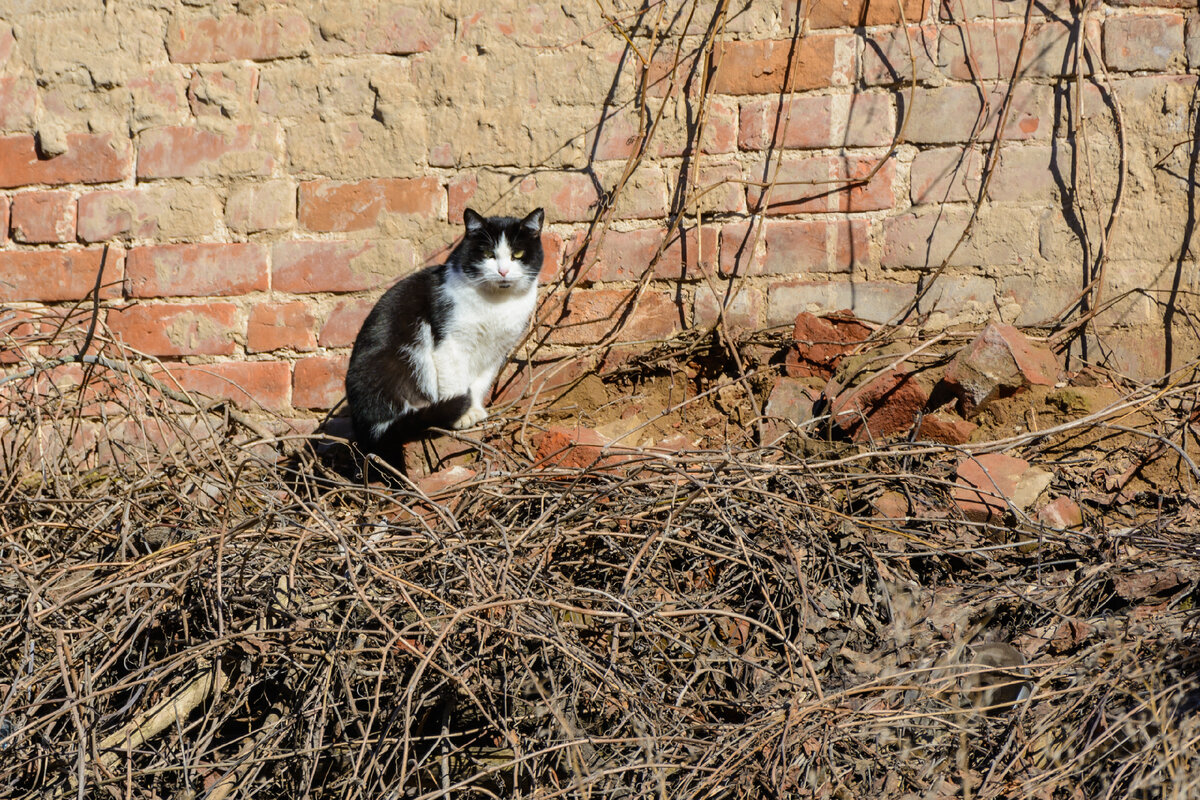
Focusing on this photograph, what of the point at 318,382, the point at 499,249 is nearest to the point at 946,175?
the point at 499,249

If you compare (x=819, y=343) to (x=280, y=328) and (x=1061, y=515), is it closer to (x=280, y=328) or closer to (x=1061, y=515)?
(x=1061, y=515)

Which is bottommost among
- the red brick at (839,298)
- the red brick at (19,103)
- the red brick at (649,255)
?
the red brick at (839,298)

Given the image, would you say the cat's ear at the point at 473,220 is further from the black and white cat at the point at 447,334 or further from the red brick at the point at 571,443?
the red brick at the point at 571,443

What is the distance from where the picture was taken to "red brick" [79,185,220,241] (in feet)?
9.01

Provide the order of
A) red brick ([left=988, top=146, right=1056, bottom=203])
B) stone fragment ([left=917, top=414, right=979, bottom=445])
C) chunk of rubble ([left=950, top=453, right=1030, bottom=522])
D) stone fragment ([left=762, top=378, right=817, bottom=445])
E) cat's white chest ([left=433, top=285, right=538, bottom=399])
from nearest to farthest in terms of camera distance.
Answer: chunk of rubble ([left=950, top=453, right=1030, bottom=522]) → stone fragment ([left=917, top=414, right=979, bottom=445]) → stone fragment ([left=762, top=378, right=817, bottom=445]) → red brick ([left=988, top=146, right=1056, bottom=203]) → cat's white chest ([left=433, top=285, right=538, bottom=399])

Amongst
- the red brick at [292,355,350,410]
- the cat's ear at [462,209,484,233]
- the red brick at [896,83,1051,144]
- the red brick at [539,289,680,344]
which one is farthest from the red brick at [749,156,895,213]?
the red brick at [292,355,350,410]

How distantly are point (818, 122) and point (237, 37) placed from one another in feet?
5.33

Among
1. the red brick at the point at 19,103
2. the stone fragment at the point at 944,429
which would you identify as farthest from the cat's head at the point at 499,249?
the red brick at the point at 19,103

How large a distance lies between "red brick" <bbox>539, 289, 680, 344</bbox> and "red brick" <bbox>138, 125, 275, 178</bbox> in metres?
0.92

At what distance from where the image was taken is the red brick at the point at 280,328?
2719 millimetres

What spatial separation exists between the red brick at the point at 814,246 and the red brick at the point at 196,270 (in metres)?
1.40

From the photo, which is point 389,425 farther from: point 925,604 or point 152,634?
point 925,604

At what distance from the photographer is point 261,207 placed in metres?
2.73

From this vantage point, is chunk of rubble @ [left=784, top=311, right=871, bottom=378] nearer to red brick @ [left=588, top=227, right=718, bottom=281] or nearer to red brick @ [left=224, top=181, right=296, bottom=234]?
red brick @ [left=588, top=227, right=718, bottom=281]
